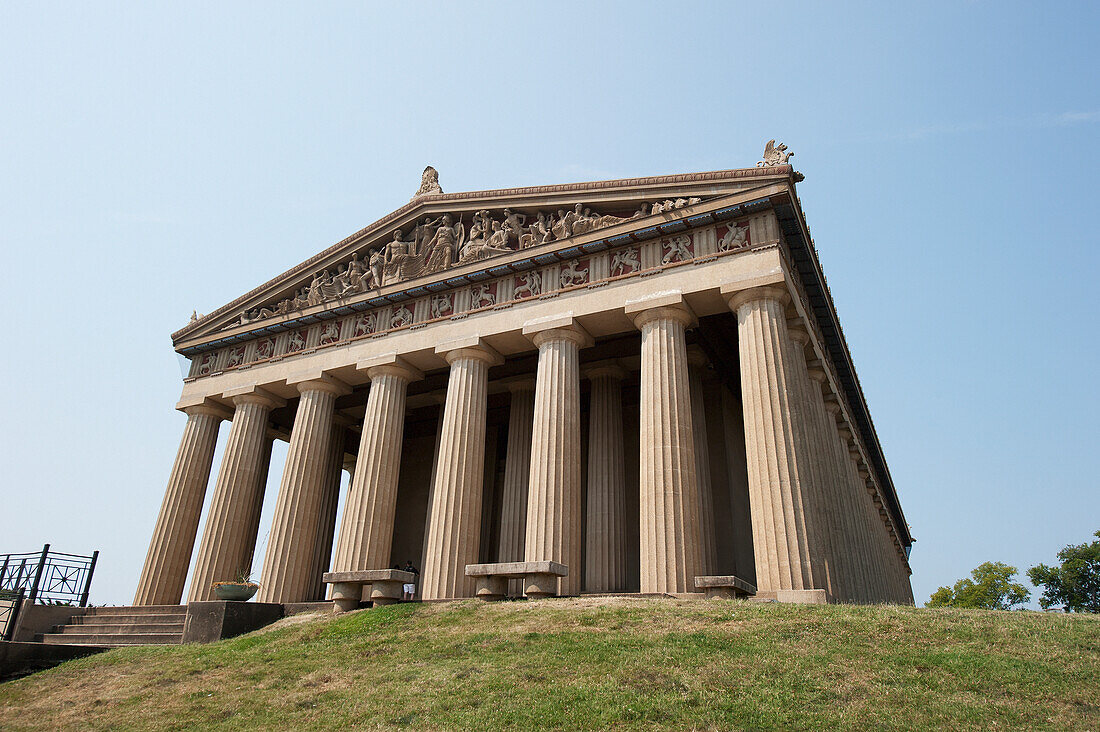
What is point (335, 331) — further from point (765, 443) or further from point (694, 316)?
point (765, 443)

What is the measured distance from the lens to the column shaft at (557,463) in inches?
855

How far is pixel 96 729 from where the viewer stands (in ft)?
37.1

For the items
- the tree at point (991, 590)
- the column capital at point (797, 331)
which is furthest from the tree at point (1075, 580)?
the column capital at point (797, 331)

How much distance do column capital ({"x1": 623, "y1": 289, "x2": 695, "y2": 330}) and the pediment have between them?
2521mm

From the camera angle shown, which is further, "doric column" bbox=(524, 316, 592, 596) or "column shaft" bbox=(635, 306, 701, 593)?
"doric column" bbox=(524, 316, 592, 596)

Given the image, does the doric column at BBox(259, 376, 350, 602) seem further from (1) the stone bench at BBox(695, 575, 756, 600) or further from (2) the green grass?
(1) the stone bench at BBox(695, 575, 756, 600)

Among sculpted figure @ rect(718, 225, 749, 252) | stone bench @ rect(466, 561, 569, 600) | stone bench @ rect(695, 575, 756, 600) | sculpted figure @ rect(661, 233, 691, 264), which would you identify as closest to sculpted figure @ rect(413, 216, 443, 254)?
sculpted figure @ rect(661, 233, 691, 264)

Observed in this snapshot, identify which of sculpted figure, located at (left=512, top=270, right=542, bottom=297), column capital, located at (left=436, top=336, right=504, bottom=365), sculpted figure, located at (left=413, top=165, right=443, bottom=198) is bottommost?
column capital, located at (left=436, top=336, right=504, bottom=365)

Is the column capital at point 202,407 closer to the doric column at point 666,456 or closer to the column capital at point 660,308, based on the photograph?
the column capital at point 660,308

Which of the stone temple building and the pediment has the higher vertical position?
the pediment

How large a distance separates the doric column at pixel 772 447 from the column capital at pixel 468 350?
8.71 m

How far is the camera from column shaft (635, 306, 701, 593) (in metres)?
19.7

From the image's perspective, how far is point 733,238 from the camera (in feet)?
75.2

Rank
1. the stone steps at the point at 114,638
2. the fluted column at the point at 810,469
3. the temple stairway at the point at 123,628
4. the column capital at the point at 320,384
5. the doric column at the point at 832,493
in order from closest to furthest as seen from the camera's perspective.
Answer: the fluted column at the point at 810,469 → the stone steps at the point at 114,638 → the temple stairway at the point at 123,628 → the doric column at the point at 832,493 → the column capital at the point at 320,384
